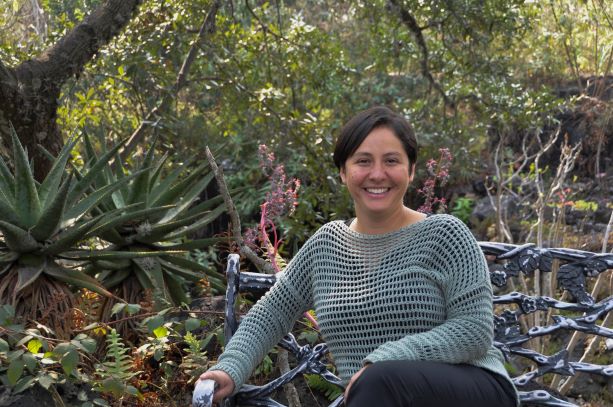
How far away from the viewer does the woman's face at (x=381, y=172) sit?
9.54 feet

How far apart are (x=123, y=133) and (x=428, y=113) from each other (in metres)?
2.53

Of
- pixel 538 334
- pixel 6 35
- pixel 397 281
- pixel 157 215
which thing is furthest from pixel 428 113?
pixel 397 281

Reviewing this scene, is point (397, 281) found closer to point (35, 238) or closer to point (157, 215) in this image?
point (35, 238)

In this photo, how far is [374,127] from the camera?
2.93 metres

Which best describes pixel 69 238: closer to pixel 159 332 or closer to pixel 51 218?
pixel 51 218

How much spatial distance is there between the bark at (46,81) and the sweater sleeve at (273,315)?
2496 mm

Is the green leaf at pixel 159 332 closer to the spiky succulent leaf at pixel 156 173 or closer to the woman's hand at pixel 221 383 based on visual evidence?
the woman's hand at pixel 221 383

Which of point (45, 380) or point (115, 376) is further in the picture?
point (115, 376)

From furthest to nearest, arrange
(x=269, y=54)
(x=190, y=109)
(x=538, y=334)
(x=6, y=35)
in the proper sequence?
(x=190, y=109) → (x=6, y=35) → (x=269, y=54) → (x=538, y=334)

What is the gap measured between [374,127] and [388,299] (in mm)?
525

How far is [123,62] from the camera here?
22.1ft

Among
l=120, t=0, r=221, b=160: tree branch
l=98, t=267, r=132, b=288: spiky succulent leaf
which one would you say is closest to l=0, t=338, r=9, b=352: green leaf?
l=98, t=267, r=132, b=288: spiky succulent leaf

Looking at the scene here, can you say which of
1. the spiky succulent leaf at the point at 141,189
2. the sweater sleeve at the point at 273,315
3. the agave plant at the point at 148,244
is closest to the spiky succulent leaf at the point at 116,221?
the agave plant at the point at 148,244

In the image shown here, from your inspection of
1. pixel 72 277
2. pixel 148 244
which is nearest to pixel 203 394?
pixel 72 277
